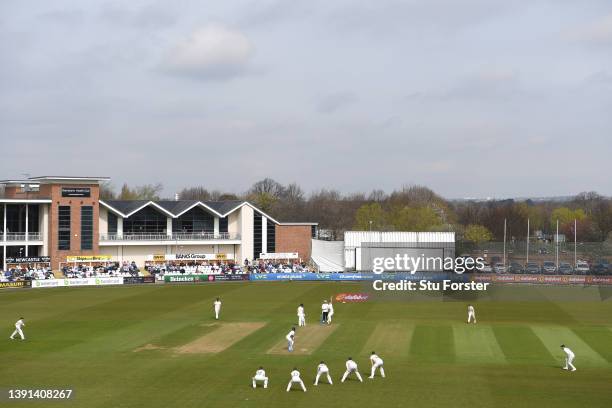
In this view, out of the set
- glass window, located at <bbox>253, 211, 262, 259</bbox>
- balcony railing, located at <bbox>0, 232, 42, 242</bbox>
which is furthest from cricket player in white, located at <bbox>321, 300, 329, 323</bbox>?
glass window, located at <bbox>253, 211, 262, 259</bbox>

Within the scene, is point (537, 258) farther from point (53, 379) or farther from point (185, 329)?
point (53, 379)

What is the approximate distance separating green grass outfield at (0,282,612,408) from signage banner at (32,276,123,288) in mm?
11636

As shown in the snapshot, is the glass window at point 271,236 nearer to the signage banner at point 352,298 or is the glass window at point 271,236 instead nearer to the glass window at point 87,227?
the glass window at point 87,227

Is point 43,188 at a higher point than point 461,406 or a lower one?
higher

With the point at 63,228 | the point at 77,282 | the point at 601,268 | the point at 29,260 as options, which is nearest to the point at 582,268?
the point at 601,268

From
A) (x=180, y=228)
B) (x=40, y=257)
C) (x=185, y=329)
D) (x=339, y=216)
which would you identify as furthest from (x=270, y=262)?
(x=339, y=216)

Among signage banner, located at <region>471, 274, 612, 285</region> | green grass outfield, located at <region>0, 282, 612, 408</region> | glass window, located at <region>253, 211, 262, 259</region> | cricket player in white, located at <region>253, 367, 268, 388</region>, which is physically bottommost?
green grass outfield, located at <region>0, 282, 612, 408</region>

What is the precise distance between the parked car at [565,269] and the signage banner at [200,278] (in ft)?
103

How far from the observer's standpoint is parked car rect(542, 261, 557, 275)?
7206cm

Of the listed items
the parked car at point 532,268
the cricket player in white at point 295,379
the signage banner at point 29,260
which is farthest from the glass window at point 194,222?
the cricket player in white at point 295,379

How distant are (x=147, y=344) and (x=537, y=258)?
52601 millimetres

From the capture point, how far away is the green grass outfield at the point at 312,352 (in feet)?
83.6

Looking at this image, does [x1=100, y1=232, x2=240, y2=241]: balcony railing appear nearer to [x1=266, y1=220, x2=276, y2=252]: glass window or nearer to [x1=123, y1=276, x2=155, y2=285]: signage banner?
[x1=266, y1=220, x2=276, y2=252]: glass window

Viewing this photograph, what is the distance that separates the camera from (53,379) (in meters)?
28.2
